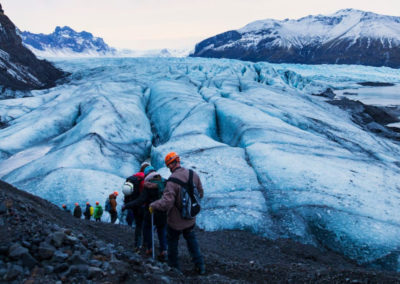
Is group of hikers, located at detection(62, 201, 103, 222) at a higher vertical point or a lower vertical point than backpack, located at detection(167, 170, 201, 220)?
lower

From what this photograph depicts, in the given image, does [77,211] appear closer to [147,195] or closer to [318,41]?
[147,195]

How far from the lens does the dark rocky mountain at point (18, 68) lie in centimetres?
3312

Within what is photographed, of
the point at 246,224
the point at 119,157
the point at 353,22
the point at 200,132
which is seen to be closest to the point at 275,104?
the point at 200,132

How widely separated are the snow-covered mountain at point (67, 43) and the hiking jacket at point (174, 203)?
150 metres

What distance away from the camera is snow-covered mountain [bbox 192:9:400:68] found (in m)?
110

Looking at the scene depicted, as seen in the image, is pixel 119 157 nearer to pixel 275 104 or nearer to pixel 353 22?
pixel 275 104

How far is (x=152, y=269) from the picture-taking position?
3.32 metres

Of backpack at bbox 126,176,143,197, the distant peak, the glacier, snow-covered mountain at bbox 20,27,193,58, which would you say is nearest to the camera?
backpack at bbox 126,176,143,197

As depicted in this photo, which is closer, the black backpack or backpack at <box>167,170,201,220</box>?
backpack at <box>167,170,201,220</box>

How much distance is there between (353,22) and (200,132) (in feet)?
473

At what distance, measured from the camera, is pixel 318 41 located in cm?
12281

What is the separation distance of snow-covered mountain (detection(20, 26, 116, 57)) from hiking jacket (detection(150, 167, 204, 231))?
493 feet

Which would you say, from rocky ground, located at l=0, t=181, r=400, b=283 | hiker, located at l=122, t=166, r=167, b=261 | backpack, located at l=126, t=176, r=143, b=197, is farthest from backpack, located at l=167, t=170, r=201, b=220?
backpack, located at l=126, t=176, r=143, b=197

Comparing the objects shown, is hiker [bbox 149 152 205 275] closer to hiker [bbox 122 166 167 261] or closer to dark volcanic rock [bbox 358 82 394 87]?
hiker [bbox 122 166 167 261]
